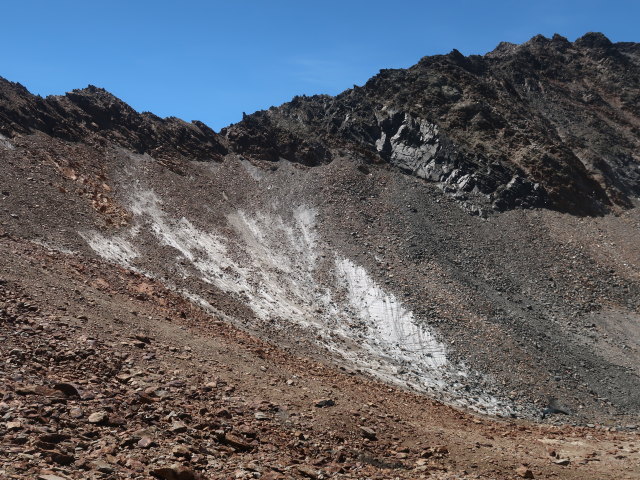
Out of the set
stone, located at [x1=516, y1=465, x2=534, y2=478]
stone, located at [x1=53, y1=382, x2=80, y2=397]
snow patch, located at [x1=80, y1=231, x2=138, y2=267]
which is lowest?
stone, located at [x1=516, y1=465, x2=534, y2=478]

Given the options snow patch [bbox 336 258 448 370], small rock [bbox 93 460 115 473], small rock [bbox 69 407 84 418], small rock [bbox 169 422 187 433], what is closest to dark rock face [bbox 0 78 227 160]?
snow patch [bbox 336 258 448 370]

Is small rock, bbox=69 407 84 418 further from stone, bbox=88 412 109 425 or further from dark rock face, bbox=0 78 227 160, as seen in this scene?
dark rock face, bbox=0 78 227 160

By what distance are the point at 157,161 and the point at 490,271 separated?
2894 centimetres

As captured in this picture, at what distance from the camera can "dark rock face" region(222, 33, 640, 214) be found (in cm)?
5300

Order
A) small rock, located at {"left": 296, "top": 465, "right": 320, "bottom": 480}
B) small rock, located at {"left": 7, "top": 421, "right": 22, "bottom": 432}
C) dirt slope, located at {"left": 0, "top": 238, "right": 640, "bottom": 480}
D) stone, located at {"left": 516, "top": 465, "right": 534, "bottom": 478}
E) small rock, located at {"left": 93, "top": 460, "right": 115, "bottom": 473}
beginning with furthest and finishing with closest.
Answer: stone, located at {"left": 516, "top": 465, "right": 534, "bottom": 478} → small rock, located at {"left": 296, "top": 465, "right": 320, "bottom": 480} → dirt slope, located at {"left": 0, "top": 238, "right": 640, "bottom": 480} → small rock, located at {"left": 7, "top": 421, "right": 22, "bottom": 432} → small rock, located at {"left": 93, "top": 460, "right": 115, "bottom": 473}

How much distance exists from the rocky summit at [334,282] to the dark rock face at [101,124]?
24cm

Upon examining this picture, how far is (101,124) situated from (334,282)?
2825cm

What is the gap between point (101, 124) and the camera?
4950 cm

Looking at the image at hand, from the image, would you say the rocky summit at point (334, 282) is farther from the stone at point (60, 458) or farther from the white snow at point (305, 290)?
the white snow at point (305, 290)

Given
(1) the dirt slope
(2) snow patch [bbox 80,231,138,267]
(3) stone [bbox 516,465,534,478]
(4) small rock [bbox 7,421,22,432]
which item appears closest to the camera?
(4) small rock [bbox 7,421,22,432]

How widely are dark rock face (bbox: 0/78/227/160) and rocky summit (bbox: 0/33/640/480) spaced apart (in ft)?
0.78

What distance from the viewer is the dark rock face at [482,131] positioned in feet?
174

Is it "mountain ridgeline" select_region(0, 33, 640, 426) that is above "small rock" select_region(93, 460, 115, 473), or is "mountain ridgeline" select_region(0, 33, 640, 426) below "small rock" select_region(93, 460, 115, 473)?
above

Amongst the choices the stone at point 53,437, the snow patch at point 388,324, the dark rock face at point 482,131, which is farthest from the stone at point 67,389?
the dark rock face at point 482,131
